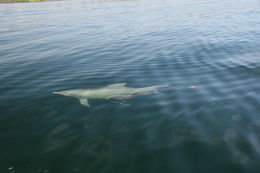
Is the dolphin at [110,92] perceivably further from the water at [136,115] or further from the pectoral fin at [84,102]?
the water at [136,115]

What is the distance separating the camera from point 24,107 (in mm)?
9898

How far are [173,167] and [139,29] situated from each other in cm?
2523

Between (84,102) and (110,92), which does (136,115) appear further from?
(84,102)

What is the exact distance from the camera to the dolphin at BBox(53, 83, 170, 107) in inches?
414

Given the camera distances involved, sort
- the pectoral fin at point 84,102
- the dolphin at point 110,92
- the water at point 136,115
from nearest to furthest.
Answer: the water at point 136,115, the pectoral fin at point 84,102, the dolphin at point 110,92

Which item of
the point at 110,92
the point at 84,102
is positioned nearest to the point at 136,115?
the point at 110,92

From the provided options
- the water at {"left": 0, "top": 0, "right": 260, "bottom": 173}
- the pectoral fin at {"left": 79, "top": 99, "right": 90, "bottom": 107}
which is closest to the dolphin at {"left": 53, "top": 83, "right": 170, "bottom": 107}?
the pectoral fin at {"left": 79, "top": 99, "right": 90, "bottom": 107}

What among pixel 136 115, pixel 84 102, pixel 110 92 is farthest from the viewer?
pixel 110 92

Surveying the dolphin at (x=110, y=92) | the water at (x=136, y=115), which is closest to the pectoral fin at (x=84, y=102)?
the dolphin at (x=110, y=92)

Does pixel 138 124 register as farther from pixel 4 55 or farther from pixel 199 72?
pixel 4 55

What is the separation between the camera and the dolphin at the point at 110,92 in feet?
34.5

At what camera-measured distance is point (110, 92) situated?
1083cm

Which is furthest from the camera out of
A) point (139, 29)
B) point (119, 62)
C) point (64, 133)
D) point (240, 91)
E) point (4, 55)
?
point (139, 29)

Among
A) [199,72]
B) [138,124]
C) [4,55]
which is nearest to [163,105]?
[138,124]
